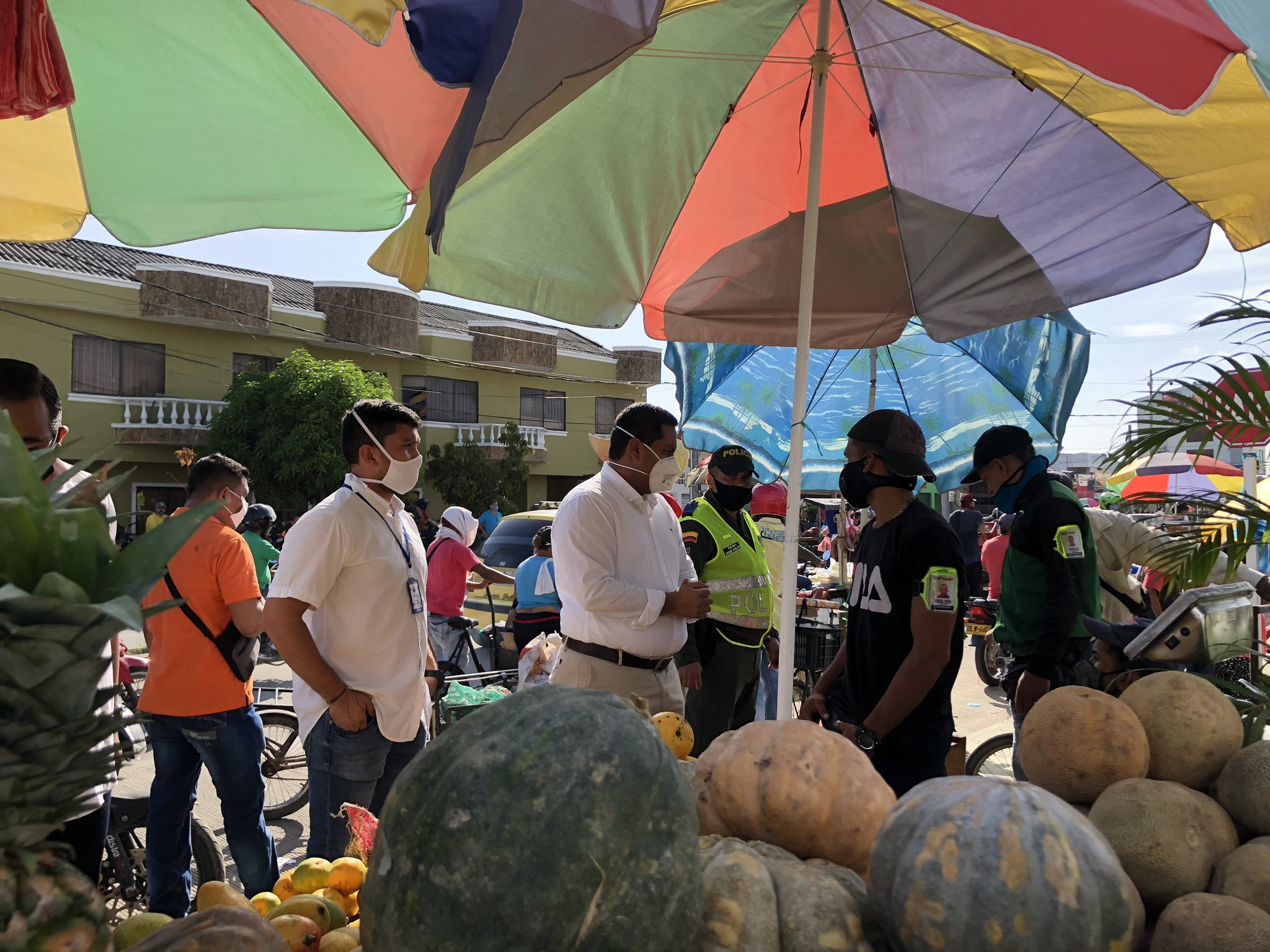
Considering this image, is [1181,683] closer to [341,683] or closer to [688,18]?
[341,683]

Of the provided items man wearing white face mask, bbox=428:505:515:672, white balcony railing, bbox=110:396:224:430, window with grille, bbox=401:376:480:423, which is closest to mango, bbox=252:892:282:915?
man wearing white face mask, bbox=428:505:515:672

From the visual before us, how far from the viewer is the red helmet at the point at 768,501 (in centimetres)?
782

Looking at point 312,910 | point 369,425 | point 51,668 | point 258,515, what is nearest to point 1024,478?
point 369,425

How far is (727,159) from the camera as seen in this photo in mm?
4488

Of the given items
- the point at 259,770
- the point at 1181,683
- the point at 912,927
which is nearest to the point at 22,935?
the point at 912,927

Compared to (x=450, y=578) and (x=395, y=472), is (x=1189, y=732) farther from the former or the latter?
(x=450, y=578)

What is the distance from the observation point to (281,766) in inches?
235

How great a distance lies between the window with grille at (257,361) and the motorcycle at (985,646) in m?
25.1

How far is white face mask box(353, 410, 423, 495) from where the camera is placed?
11.7 feet

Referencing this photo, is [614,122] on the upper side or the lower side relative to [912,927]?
upper

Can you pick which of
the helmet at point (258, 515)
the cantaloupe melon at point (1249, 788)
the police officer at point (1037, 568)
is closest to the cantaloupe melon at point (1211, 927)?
the cantaloupe melon at point (1249, 788)

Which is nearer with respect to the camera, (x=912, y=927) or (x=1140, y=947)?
(x=912, y=927)

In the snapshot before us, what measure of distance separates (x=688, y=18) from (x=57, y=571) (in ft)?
10.8

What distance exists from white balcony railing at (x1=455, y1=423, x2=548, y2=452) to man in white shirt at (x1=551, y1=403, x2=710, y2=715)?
3082 centimetres
